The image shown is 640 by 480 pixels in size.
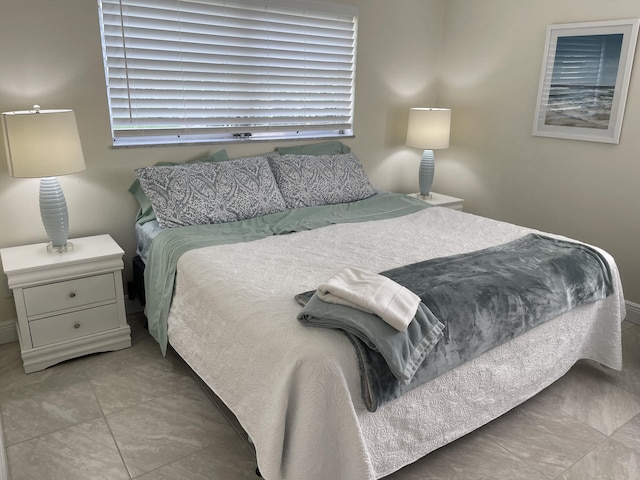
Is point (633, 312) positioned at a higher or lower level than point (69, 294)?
lower

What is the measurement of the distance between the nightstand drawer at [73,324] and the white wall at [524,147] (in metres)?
2.89

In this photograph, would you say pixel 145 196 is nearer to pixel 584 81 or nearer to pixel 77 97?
pixel 77 97

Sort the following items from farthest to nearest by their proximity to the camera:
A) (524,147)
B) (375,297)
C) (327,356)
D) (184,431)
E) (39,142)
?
1. (524,147)
2. (39,142)
3. (184,431)
4. (375,297)
5. (327,356)

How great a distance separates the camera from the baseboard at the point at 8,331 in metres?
2.80

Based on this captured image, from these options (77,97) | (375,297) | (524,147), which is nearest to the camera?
(375,297)

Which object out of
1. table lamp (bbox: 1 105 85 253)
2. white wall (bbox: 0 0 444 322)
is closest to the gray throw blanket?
table lamp (bbox: 1 105 85 253)

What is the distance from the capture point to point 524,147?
3.70 metres

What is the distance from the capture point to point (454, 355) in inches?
72.0

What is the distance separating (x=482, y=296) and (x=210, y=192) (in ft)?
5.30

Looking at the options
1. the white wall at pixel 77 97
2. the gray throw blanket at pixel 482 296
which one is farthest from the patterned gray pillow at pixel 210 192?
the gray throw blanket at pixel 482 296

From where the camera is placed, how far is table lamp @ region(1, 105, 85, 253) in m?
2.30

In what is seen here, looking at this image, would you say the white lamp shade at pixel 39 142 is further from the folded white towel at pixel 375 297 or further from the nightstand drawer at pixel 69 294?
the folded white towel at pixel 375 297

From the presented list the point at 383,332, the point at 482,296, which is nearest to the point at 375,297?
the point at 383,332

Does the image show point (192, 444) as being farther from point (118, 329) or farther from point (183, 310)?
point (118, 329)
